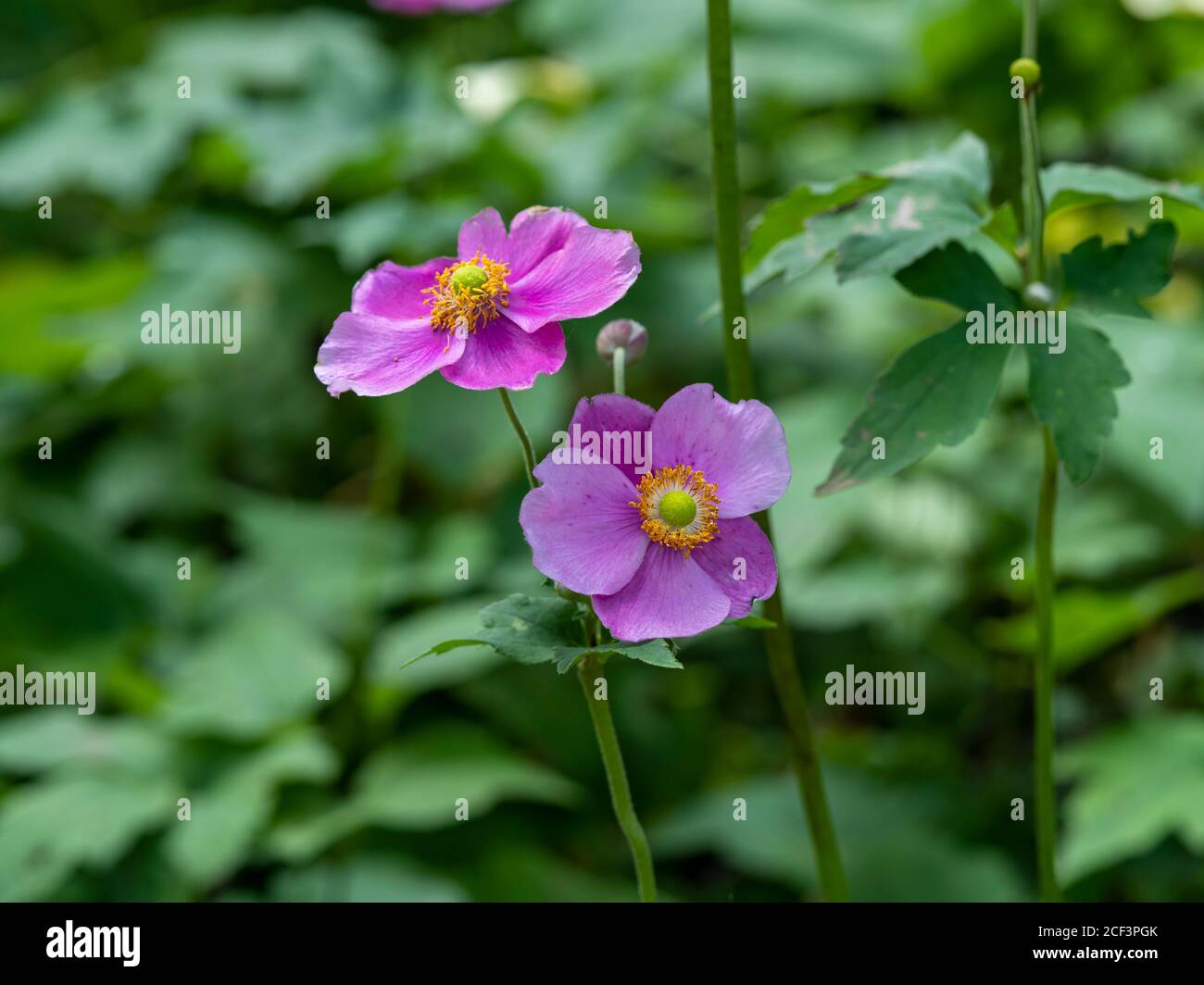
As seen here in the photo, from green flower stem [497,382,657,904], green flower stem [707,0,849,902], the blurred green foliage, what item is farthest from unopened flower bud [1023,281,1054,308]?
the blurred green foliage

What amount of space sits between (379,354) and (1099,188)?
472mm

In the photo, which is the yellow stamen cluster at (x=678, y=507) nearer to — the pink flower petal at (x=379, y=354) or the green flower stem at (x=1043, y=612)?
the pink flower petal at (x=379, y=354)

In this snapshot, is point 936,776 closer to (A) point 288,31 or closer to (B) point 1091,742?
(B) point 1091,742

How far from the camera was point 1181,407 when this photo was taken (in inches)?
60.2

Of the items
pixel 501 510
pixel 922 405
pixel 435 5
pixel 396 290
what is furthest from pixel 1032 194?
pixel 435 5

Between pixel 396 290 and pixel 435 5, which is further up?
pixel 435 5

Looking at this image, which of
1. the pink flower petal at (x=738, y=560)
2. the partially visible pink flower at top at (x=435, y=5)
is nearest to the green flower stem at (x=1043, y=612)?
the pink flower petal at (x=738, y=560)

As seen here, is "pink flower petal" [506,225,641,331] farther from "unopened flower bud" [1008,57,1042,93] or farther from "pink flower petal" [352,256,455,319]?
"unopened flower bud" [1008,57,1042,93]

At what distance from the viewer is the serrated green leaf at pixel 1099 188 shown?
0.76 m

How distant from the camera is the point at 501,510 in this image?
168 cm

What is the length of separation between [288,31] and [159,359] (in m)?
0.79

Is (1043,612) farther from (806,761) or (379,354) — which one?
(379,354)

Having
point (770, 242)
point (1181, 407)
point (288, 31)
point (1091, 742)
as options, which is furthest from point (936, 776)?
point (288, 31)

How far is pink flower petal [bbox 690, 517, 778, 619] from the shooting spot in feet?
1.86
